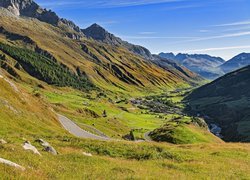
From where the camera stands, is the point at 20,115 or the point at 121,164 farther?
the point at 20,115

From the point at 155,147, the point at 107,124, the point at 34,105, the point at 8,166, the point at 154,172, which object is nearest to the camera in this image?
the point at 8,166

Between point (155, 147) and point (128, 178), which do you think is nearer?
point (128, 178)

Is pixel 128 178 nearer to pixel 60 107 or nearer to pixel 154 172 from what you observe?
pixel 154 172

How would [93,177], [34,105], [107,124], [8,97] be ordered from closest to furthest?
[93,177], [8,97], [34,105], [107,124]

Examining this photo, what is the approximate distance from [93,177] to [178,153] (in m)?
18.5

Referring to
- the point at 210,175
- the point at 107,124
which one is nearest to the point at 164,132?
the point at 107,124

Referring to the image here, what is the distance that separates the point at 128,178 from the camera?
22422mm

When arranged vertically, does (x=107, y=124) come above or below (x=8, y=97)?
below

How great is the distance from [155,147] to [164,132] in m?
74.6

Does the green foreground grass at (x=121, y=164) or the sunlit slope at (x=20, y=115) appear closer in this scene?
the green foreground grass at (x=121, y=164)

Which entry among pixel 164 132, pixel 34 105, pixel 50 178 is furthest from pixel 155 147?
pixel 164 132

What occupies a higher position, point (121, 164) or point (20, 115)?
point (121, 164)

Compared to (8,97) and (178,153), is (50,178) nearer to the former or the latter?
(178,153)

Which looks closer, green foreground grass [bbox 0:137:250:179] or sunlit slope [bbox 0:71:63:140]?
Answer: green foreground grass [bbox 0:137:250:179]
